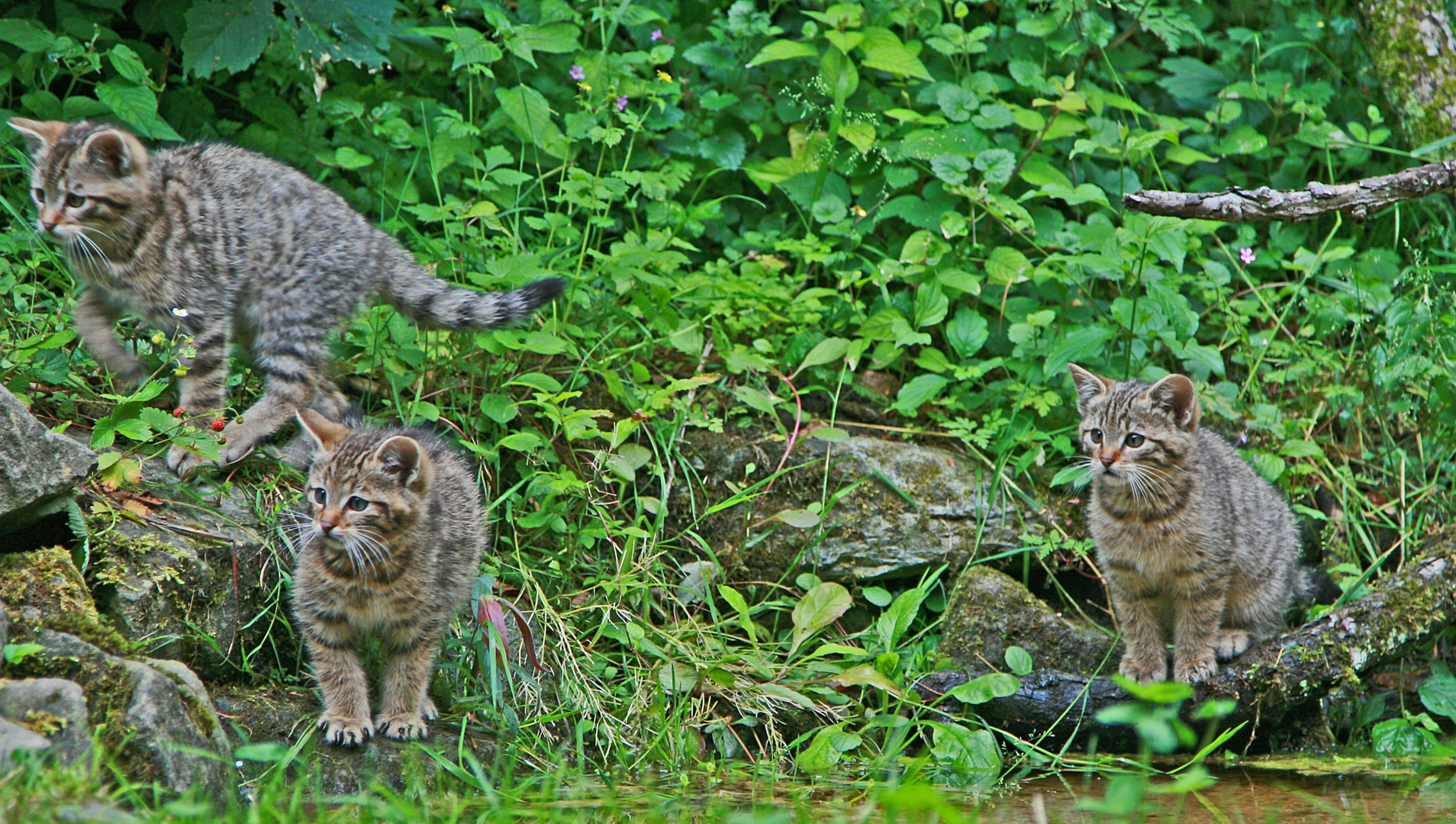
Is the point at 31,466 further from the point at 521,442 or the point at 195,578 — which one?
the point at 521,442

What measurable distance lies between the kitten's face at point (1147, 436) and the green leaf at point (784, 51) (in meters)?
2.52

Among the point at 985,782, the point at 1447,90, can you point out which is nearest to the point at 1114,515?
the point at 985,782

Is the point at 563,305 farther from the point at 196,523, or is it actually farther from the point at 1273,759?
the point at 1273,759

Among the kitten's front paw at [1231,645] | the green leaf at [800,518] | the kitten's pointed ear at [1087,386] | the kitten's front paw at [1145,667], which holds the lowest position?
the kitten's front paw at [1145,667]

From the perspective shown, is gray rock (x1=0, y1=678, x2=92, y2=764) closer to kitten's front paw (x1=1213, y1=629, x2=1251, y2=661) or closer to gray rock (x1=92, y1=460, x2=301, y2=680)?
gray rock (x1=92, y1=460, x2=301, y2=680)

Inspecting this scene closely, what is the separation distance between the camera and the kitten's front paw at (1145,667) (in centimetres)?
451

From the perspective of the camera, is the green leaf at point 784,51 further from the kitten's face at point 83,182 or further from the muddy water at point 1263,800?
the muddy water at point 1263,800

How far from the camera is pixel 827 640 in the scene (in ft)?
15.9

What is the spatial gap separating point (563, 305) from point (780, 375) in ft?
3.63

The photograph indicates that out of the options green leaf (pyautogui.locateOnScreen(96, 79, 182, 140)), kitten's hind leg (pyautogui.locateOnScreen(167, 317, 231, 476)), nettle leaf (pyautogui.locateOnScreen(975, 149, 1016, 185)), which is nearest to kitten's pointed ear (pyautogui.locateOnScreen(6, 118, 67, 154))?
green leaf (pyautogui.locateOnScreen(96, 79, 182, 140))

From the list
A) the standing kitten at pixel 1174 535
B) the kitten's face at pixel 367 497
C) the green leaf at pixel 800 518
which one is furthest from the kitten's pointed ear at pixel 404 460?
the standing kitten at pixel 1174 535

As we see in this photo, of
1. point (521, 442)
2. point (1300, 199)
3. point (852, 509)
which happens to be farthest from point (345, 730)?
point (1300, 199)

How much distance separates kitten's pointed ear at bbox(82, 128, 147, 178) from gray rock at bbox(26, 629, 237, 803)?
207cm

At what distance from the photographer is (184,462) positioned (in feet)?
14.1
